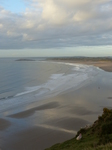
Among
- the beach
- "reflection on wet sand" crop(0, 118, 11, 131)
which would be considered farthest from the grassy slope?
"reflection on wet sand" crop(0, 118, 11, 131)

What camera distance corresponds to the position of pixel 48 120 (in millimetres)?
14391

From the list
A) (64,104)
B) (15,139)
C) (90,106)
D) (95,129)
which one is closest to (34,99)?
(64,104)

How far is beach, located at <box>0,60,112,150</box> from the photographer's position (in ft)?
35.9

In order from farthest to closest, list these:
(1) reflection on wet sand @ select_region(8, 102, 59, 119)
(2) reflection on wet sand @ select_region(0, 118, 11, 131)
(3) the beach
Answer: (1) reflection on wet sand @ select_region(8, 102, 59, 119)
(2) reflection on wet sand @ select_region(0, 118, 11, 131)
(3) the beach

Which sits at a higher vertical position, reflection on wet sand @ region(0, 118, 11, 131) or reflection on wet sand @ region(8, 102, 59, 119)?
reflection on wet sand @ region(8, 102, 59, 119)

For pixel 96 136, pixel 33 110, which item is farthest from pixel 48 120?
pixel 96 136

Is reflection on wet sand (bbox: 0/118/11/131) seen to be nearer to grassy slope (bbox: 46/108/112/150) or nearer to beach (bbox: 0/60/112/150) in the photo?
beach (bbox: 0/60/112/150)

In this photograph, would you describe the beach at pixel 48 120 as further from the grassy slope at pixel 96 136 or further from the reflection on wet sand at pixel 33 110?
the grassy slope at pixel 96 136

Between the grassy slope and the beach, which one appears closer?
the grassy slope

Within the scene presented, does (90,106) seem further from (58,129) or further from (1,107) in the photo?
(1,107)

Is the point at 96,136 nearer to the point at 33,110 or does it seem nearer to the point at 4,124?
the point at 4,124

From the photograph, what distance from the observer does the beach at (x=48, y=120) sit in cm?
1095

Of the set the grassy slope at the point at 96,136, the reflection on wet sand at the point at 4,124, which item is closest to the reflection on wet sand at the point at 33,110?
the reflection on wet sand at the point at 4,124

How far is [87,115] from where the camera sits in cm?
1523
